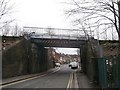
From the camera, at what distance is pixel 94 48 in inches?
1547

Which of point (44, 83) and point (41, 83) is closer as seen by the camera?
point (41, 83)

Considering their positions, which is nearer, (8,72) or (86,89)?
(86,89)

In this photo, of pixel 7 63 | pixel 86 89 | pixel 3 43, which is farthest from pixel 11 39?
pixel 86 89

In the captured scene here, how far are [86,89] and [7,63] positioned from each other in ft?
63.2

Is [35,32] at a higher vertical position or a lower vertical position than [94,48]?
higher

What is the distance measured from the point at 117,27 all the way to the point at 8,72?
21.9m

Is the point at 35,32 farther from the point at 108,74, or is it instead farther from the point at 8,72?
the point at 108,74

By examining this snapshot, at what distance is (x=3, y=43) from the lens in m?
53.1

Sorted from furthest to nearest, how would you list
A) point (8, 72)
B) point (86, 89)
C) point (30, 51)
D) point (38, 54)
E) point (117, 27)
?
1. point (38, 54)
2. point (30, 51)
3. point (8, 72)
4. point (86, 89)
5. point (117, 27)

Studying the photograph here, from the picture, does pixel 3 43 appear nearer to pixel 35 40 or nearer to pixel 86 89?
pixel 35 40

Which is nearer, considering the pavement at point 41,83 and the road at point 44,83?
the pavement at point 41,83

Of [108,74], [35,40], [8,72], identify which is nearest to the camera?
[108,74]

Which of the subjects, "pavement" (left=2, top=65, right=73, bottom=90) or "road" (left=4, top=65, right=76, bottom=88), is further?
"road" (left=4, top=65, right=76, bottom=88)

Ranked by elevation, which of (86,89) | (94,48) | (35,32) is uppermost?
(35,32)
